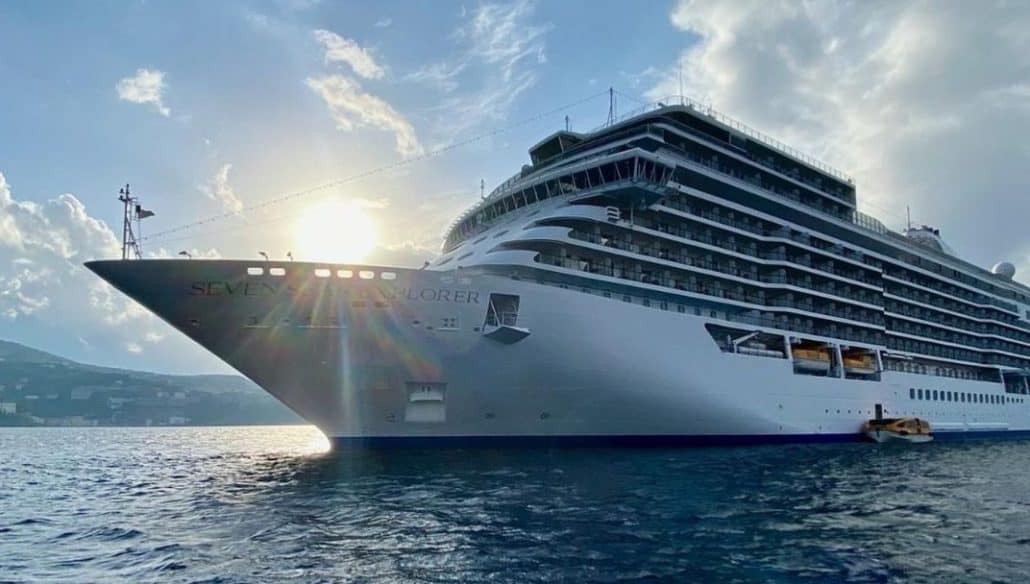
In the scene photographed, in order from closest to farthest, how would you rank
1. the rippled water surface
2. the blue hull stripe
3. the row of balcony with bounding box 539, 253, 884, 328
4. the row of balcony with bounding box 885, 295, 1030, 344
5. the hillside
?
the rippled water surface < the blue hull stripe < the row of balcony with bounding box 539, 253, 884, 328 < the row of balcony with bounding box 885, 295, 1030, 344 < the hillside

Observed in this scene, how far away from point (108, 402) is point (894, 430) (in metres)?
163

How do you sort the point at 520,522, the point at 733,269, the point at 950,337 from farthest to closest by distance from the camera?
the point at 950,337 < the point at 733,269 < the point at 520,522

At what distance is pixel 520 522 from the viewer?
43.7 ft

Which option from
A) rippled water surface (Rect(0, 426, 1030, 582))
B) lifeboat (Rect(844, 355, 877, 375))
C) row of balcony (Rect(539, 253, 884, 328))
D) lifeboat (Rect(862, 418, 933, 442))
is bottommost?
lifeboat (Rect(862, 418, 933, 442))

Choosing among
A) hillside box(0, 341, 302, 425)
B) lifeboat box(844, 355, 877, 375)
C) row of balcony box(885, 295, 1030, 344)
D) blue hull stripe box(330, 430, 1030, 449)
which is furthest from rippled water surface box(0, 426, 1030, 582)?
hillside box(0, 341, 302, 425)

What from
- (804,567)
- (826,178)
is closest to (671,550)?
(804,567)

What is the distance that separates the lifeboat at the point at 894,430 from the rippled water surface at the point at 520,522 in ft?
46.4

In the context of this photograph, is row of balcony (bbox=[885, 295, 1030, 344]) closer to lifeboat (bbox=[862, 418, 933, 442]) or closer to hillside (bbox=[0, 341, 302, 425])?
lifeboat (bbox=[862, 418, 933, 442])

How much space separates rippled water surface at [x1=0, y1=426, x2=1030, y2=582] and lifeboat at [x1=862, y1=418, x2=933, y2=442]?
1416 cm

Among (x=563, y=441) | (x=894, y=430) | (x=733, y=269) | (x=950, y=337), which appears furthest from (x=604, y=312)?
(x=950, y=337)

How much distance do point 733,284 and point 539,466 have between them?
16929 mm

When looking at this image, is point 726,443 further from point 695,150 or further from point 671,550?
point 671,550

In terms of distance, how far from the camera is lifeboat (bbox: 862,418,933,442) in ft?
126

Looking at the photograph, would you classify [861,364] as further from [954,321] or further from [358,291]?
[358,291]
